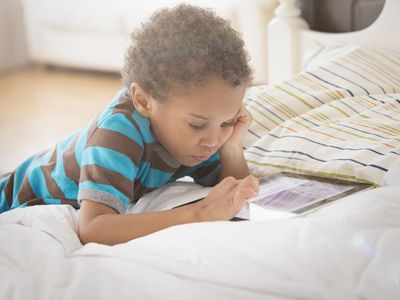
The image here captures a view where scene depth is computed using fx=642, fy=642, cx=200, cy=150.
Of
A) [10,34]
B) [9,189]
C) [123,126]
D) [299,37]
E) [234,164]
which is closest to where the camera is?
[123,126]

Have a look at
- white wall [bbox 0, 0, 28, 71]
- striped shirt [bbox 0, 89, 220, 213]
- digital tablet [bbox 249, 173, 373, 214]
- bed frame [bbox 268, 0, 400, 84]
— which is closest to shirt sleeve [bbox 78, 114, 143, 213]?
striped shirt [bbox 0, 89, 220, 213]

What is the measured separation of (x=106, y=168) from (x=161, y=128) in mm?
139

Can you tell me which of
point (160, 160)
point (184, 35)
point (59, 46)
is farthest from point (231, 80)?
point (59, 46)

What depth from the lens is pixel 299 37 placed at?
7.72 ft

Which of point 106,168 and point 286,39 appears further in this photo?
point 286,39

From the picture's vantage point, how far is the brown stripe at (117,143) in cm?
110

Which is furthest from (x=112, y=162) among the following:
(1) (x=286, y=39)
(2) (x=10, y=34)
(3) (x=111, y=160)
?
(2) (x=10, y=34)

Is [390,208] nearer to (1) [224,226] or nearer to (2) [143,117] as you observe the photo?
(1) [224,226]

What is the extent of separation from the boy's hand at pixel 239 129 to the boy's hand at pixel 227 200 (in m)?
0.27

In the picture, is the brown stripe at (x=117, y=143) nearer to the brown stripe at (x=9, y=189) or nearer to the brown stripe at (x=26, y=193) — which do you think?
the brown stripe at (x=26, y=193)

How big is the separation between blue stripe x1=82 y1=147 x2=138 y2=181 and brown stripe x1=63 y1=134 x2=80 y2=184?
0.32 feet

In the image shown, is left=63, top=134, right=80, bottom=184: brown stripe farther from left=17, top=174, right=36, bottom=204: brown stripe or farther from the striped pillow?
the striped pillow

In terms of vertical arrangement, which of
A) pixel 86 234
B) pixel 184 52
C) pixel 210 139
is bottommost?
pixel 86 234

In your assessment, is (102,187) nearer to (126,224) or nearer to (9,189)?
(126,224)
